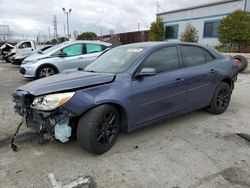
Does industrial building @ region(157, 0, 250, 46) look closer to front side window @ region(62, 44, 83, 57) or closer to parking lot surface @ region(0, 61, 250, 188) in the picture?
front side window @ region(62, 44, 83, 57)

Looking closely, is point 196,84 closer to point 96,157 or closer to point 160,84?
point 160,84

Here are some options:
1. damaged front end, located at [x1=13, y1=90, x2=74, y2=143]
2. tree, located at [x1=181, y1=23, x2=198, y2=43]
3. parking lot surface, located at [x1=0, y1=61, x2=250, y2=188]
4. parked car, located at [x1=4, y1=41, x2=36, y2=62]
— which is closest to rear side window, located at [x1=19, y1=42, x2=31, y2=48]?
parked car, located at [x1=4, y1=41, x2=36, y2=62]

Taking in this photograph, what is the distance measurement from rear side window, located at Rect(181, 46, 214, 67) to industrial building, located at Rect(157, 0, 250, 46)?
49.0 feet

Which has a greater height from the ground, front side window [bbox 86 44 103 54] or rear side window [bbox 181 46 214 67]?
front side window [bbox 86 44 103 54]

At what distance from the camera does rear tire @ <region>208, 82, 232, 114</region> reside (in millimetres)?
4945

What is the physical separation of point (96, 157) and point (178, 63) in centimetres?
213

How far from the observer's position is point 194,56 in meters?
4.59

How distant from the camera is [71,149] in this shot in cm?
356

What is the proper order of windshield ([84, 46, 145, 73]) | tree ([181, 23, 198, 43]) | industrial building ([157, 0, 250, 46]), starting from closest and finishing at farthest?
windshield ([84, 46, 145, 73])
industrial building ([157, 0, 250, 46])
tree ([181, 23, 198, 43])

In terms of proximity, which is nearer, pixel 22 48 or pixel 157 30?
pixel 22 48

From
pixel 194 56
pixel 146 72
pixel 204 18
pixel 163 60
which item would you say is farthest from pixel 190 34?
pixel 146 72

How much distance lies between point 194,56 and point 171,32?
20780 mm

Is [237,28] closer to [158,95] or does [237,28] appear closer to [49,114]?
[158,95]

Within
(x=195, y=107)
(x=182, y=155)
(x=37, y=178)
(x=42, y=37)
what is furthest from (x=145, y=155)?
(x=42, y=37)
